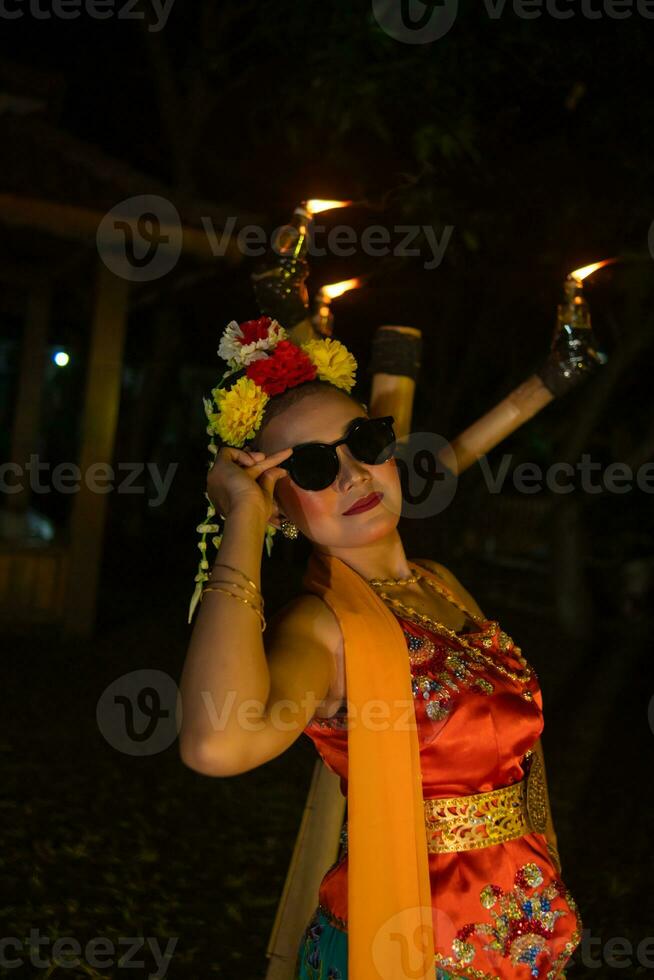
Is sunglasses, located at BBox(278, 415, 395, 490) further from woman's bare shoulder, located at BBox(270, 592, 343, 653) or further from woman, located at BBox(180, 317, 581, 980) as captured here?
woman's bare shoulder, located at BBox(270, 592, 343, 653)

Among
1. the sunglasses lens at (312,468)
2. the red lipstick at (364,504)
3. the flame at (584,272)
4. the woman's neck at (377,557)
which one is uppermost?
the flame at (584,272)

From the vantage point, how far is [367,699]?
5.50 ft

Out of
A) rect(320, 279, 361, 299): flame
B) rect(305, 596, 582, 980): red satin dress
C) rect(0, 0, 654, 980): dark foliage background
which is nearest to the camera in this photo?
rect(305, 596, 582, 980): red satin dress

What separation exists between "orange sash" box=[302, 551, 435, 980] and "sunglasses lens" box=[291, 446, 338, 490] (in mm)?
260

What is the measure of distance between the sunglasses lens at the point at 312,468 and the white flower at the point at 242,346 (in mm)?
304

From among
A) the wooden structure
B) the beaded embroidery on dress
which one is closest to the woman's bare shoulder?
the beaded embroidery on dress

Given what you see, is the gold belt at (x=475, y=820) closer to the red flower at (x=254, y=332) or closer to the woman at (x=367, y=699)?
the woman at (x=367, y=699)

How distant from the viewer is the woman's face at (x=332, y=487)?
1911 millimetres

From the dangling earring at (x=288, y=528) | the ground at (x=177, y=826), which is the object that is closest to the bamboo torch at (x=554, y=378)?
the dangling earring at (x=288, y=528)

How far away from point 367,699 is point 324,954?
513mm

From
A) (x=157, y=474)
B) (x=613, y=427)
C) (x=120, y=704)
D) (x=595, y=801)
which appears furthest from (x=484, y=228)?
(x=157, y=474)

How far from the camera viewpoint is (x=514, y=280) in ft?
18.3

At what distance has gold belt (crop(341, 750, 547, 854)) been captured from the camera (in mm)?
1790

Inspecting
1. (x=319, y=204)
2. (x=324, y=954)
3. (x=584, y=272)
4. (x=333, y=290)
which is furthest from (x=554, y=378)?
(x=324, y=954)
